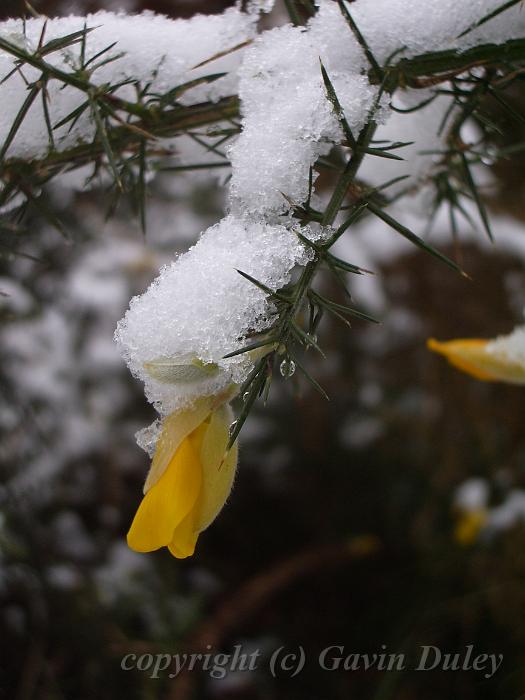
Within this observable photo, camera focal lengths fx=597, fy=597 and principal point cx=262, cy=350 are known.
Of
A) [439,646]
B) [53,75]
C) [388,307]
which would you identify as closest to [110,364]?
[388,307]

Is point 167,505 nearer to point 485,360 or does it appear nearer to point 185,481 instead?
point 185,481

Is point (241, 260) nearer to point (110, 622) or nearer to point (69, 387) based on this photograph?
point (110, 622)

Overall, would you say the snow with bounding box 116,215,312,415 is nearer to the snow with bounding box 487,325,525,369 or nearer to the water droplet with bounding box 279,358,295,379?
the water droplet with bounding box 279,358,295,379

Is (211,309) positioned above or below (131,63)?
below

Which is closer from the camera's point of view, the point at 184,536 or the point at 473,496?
the point at 184,536

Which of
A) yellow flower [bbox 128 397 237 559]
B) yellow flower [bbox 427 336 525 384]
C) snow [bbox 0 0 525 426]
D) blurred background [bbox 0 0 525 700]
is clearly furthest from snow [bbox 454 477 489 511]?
yellow flower [bbox 128 397 237 559]

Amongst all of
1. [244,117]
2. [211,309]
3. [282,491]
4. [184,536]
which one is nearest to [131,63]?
[244,117]

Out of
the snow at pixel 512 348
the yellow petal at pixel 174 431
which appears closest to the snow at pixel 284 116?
the yellow petal at pixel 174 431

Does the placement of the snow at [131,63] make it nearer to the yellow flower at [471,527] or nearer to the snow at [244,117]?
the snow at [244,117]
